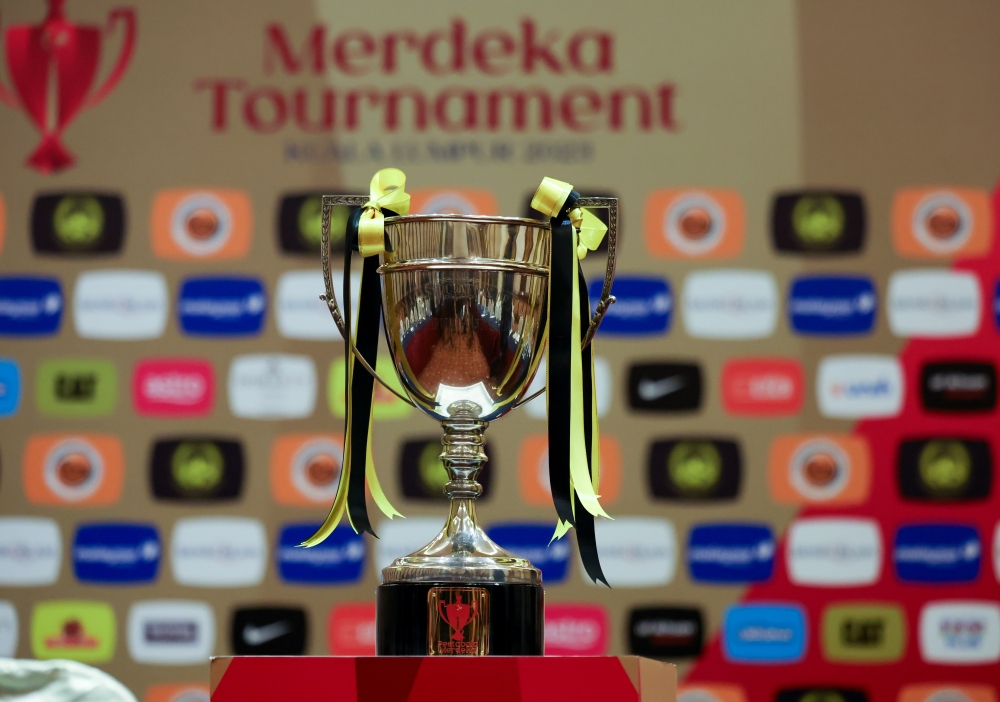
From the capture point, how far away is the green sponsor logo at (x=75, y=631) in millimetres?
2635

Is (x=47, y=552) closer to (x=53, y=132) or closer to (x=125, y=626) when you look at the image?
(x=125, y=626)

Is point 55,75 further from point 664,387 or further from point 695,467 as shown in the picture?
point 695,467

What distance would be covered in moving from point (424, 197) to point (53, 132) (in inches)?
35.0

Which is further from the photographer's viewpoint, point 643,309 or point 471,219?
point 643,309

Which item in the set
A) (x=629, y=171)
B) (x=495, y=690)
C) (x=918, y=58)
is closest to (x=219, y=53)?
(x=629, y=171)

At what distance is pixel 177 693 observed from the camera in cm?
261

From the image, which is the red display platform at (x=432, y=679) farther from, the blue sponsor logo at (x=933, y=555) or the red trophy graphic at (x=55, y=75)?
the red trophy graphic at (x=55, y=75)

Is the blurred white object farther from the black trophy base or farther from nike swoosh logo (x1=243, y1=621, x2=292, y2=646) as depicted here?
nike swoosh logo (x1=243, y1=621, x2=292, y2=646)

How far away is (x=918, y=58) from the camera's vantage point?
270cm

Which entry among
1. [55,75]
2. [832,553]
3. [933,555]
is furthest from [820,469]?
[55,75]

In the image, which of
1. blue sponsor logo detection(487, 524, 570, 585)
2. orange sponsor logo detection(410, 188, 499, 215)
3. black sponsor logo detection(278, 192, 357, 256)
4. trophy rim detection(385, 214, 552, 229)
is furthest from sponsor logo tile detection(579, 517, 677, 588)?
trophy rim detection(385, 214, 552, 229)

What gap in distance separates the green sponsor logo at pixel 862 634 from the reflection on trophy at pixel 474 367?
5.56 ft

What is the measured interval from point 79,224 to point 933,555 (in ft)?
6.84

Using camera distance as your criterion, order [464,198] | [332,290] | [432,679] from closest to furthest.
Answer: [432,679] → [332,290] → [464,198]
